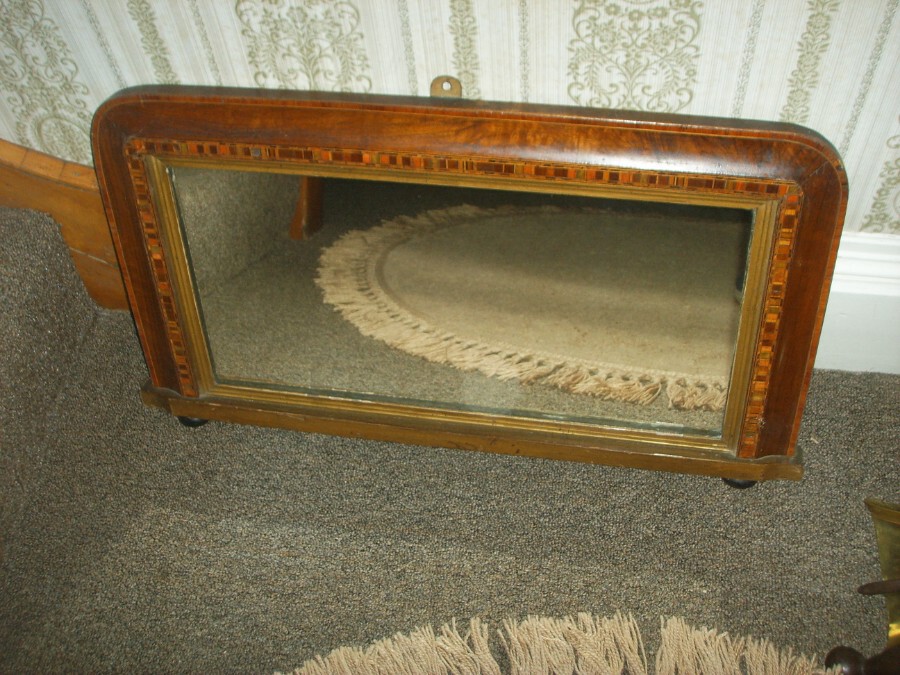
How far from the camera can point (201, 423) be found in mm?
951

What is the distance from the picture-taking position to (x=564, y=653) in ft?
2.29

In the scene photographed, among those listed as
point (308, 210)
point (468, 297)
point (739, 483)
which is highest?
point (308, 210)

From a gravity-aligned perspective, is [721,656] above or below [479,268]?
below

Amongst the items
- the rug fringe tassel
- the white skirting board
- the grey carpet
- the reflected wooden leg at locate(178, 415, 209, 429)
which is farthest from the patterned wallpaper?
the rug fringe tassel

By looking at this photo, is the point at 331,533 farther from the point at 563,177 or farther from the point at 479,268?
the point at 563,177

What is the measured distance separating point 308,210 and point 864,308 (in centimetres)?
74

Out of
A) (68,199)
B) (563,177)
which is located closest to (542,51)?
(563,177)

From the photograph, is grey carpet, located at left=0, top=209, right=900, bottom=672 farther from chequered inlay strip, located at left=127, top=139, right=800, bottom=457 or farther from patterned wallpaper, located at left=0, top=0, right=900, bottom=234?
patterned wallpaper, located at left=0, top=0, right=900, bottom=234

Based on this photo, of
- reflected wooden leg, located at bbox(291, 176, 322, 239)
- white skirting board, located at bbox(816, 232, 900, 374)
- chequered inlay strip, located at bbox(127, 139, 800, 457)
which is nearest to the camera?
chequered inlay strip, located at bbox(127, 139, 800, 457)

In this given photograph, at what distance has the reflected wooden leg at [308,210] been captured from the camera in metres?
0.78

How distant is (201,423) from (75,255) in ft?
1.18

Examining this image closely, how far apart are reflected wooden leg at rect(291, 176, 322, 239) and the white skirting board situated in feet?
2.13

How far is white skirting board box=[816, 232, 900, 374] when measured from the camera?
0.93 m

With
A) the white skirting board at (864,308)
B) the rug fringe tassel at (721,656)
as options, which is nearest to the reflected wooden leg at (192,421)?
the rug fringe tassel at (721,656)
